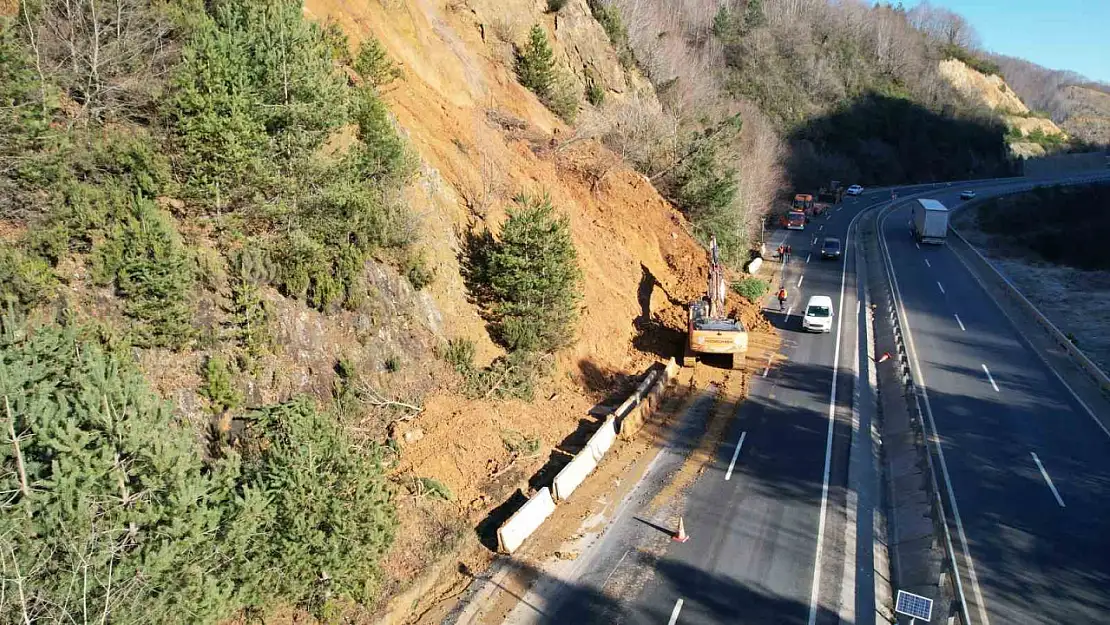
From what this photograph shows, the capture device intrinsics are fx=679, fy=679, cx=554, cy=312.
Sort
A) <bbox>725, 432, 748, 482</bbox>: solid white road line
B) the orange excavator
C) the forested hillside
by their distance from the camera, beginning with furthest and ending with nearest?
the forested hillside → the orange excavator → <bbox>725, 432, 748, 482</bbox>: solid white road line

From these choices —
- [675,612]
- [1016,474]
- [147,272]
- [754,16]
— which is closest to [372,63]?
[147,272]

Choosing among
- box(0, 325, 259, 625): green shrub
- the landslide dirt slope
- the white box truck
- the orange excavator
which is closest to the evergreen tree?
the white box truck

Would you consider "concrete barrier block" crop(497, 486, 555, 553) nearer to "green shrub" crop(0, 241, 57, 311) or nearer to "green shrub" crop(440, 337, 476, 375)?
"green shrub" crop(440, 337, 476, 375)

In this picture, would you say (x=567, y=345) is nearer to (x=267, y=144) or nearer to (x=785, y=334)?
(x=267, y=144)

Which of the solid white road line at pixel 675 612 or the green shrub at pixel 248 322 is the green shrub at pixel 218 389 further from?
the solid white road line at pixel 675 612

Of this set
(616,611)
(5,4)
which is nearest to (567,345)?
(616,611)

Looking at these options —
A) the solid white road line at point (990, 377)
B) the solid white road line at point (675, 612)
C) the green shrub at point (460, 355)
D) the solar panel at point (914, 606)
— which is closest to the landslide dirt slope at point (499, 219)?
the green shrub at point (460, 355)

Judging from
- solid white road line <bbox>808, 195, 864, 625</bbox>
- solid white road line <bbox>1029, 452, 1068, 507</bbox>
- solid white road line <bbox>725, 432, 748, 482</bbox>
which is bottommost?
solid white road line <bbox>725, 432, 748, 482</bbox>
